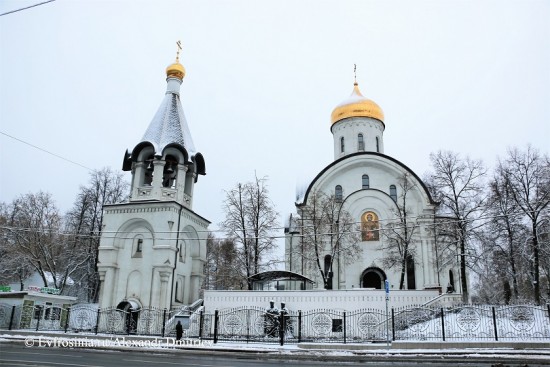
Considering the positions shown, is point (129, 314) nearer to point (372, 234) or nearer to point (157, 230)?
point (157, 230)

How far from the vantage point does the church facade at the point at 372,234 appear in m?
26.4

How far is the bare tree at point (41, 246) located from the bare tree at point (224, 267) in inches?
386

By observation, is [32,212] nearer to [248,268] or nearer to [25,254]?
[25,254]

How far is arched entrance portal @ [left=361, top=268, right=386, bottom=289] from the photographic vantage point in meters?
27.4

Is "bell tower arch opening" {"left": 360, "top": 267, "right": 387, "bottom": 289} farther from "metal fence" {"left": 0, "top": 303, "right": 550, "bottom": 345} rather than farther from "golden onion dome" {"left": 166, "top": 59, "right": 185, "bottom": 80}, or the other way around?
"golden onion dome" {"left": 166, "top": 59, "right": 185, "bottom": 80}

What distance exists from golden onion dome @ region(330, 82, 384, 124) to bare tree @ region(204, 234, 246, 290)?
1311 centimetres

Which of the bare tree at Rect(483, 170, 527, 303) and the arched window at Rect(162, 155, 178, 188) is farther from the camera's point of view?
the arched window at Rect(162, 155, 178, 188)

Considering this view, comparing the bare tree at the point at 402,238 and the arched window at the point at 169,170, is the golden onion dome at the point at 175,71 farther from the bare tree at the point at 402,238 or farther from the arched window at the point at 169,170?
the bare tree at the point at 402,238

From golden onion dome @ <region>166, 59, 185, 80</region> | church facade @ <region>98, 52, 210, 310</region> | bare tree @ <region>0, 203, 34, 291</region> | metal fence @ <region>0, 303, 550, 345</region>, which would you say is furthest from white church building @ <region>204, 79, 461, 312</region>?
bare tree @ <region>0, 203, 34, 291</region>

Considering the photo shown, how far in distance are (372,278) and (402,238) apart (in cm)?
400

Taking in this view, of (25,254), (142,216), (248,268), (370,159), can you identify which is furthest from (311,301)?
(25,254)

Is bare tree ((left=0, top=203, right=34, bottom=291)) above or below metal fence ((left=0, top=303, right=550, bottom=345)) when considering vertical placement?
above

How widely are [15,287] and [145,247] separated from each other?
52.8 ft

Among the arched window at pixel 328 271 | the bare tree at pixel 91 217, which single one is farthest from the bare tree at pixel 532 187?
the bare tree at pixel 91 217
